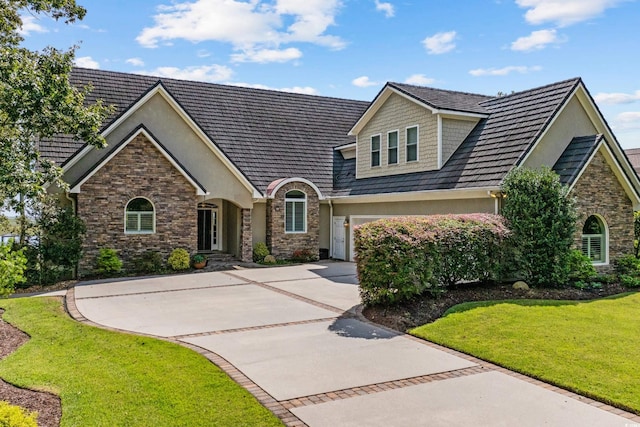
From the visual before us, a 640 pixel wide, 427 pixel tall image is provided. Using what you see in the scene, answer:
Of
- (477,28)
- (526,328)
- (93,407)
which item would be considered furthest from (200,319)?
(477,28)

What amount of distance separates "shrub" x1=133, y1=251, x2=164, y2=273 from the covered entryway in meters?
4.82

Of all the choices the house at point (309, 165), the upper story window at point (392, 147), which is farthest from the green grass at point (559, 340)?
the upper story window at point (392, 147)

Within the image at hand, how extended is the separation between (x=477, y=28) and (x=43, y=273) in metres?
15.1

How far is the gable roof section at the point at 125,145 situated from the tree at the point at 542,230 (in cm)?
1154

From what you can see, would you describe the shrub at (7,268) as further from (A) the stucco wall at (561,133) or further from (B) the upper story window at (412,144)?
(B) the upper story window at (412,144)

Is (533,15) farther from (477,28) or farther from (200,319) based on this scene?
(200,319)

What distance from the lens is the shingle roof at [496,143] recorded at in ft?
50.8

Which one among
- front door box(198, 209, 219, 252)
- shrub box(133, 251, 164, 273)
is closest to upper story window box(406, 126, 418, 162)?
front door box(198, 209, 219, 252)

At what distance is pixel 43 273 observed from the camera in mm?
16016

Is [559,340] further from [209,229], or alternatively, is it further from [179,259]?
[209,229]

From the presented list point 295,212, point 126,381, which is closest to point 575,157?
point 295,212

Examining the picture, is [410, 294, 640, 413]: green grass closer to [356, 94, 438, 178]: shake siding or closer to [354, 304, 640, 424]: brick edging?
[354, 304, 640, 424]: brick edging

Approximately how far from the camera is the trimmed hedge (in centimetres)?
1059

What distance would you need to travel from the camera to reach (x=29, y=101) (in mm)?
10719
